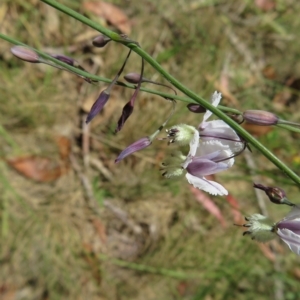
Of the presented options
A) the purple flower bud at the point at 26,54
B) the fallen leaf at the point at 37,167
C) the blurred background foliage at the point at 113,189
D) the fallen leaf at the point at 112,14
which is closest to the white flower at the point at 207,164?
the purple flower bud at the point at 26,54

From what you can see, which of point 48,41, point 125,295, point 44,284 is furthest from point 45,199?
point 48,41

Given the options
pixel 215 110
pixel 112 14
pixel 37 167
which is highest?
pixel 215 110

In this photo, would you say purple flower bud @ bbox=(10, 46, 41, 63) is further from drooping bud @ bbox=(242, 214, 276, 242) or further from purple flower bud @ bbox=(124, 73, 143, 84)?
drooping bud @ bbox=(242, 214, 276, 242)

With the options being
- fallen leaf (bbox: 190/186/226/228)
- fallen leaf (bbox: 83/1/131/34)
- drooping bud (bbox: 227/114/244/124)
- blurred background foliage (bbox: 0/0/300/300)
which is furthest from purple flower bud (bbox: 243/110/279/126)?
fallen leaf (bbox: 83/1/131/34)

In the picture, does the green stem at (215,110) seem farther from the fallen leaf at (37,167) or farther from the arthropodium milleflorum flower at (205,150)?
the fallen leaf at (37,167)

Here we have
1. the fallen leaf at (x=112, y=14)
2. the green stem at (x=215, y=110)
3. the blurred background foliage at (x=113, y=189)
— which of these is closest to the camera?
the green stem at (x=215, y=110)

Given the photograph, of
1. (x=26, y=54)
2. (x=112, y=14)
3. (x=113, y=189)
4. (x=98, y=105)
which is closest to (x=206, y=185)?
(x=98, y=105)

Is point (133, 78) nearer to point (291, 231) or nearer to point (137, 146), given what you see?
point (137, 146)
